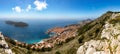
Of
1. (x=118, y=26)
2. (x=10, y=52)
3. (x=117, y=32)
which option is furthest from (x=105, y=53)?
(x=10, y=52)

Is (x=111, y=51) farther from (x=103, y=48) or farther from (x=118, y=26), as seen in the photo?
(x=118, y=26)

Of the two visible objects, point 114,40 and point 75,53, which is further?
point 75,53

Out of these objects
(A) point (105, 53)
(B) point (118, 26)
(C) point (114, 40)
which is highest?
(B) point (118, 26)

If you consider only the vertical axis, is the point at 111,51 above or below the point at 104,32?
below

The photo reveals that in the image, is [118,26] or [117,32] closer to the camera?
[117,32]

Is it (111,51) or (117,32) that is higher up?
(117,32)

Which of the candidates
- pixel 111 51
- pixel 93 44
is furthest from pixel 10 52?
pixel 111 51

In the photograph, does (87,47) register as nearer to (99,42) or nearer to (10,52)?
(99,42)

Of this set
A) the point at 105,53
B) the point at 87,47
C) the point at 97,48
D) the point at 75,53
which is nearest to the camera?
the point at 105,53

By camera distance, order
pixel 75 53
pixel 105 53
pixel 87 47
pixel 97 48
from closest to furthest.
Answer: pixel 105 53 → pixel 97 48 → pixel 87 47 → pixel 75 53
